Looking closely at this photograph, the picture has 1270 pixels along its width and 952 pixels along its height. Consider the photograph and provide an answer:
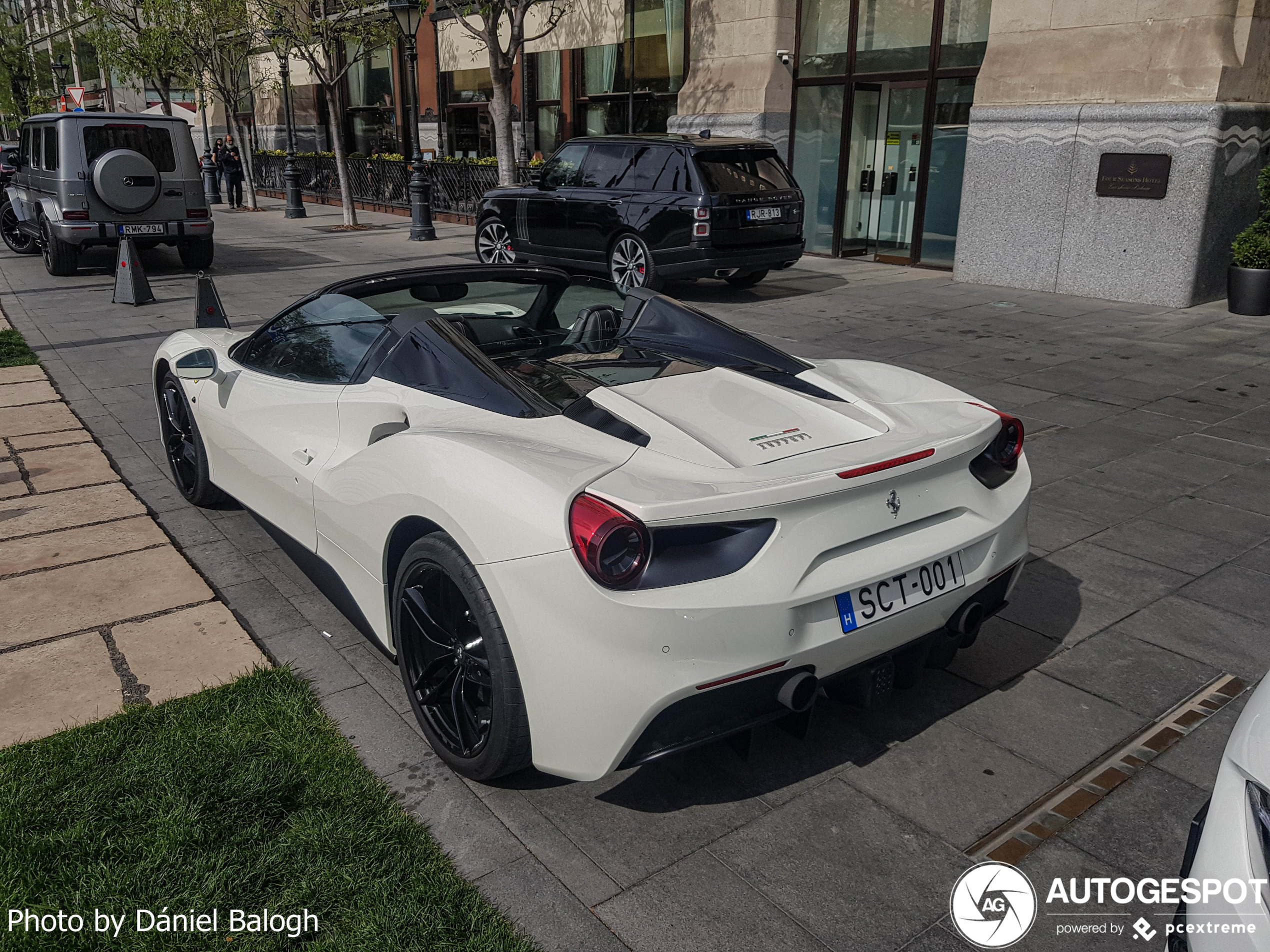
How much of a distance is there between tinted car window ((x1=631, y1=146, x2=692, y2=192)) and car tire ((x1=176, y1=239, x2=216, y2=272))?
6482 mm

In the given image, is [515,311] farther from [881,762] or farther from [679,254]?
[679,254]

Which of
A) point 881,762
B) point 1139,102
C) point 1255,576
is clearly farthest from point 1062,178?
point 881,762

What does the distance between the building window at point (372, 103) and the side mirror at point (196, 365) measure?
84.1 feet

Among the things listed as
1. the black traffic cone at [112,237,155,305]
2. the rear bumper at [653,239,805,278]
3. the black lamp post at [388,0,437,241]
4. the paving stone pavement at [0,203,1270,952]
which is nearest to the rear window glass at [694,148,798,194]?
the rear bumper at [653,239,805,278]

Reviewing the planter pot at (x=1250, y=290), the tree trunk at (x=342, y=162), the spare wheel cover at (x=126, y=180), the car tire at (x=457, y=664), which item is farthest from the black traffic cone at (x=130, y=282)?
the planter pot at (x=1250, y=290)

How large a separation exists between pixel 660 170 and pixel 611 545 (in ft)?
33.7

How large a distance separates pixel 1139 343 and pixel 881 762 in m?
8.17

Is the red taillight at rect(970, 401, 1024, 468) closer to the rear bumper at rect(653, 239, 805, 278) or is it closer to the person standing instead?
the rear bumper at rect(653, 239, 805, 278)

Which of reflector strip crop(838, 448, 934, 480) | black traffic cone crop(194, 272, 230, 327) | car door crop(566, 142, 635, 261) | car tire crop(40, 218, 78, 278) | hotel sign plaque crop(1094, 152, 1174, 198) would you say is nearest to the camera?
reflector strip crop(838, 448, 934, 480)

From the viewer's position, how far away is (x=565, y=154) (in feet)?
43.9

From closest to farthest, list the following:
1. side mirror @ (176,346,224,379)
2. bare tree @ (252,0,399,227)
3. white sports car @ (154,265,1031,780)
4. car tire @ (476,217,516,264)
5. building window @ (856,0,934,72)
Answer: white sports car @ (154,265,1031,780), side mirror @ (176,346,224,379), car tire @ (476,217,516,264), building window @ (856,0,934,72), bare tree @ (252,0,399,227)

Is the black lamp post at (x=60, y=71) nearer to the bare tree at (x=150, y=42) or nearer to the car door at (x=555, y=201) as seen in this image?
the bare tree at (x=150, y=42)

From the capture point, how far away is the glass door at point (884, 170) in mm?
15633

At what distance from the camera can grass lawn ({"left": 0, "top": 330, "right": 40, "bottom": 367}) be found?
8984 mm
